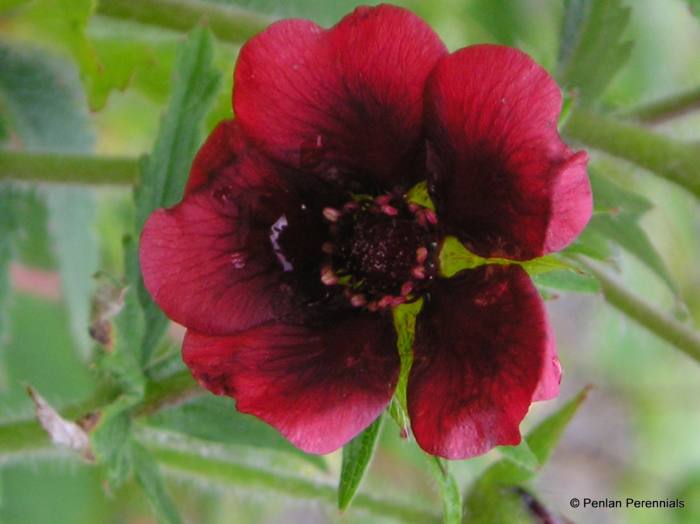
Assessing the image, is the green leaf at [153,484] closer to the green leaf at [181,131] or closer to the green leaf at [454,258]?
the green leaf at [181,131]

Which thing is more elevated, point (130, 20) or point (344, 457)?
point (130, 20)

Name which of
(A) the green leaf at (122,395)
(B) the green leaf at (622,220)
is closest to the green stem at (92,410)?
(A) the green leaf at (122,395)

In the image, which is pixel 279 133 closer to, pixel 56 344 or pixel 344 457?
pixel 344 457

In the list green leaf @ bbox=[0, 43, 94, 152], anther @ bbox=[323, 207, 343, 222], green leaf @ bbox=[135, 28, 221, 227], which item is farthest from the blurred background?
anther @ bbox=[323, 207, 343, 222]

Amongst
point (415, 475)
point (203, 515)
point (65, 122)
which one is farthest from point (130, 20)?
point (415, 475)

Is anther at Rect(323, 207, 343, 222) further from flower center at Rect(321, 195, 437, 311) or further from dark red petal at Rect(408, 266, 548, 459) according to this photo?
dark red petal at Rect(408, 266, 548, 459)

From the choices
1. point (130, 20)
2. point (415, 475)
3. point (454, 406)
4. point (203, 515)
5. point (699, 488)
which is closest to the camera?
point (454, 406)

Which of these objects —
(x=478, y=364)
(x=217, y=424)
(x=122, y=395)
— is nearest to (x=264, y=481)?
(x=217, y=424)

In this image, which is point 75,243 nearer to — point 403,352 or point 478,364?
point 403,352
